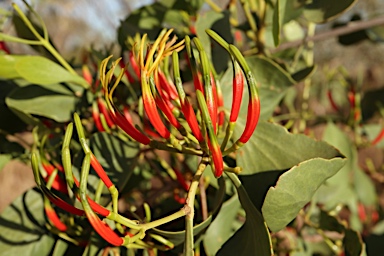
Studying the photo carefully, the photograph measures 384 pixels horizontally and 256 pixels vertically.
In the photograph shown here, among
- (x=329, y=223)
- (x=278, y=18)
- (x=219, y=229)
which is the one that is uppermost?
(x=278, y=18)

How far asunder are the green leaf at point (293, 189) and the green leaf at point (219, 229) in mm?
90

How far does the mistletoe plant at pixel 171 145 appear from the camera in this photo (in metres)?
0.29

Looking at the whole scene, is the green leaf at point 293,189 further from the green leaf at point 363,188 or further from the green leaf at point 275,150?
the green leaf at point 363,188

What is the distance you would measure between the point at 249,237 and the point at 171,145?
0.29 ft

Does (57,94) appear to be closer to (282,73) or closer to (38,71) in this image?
(38,71)

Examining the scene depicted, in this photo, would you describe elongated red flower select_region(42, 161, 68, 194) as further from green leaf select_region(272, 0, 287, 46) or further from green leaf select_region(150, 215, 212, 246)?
green leaf select_region(272, 0, 287, 46)

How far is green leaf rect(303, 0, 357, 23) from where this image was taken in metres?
0.42

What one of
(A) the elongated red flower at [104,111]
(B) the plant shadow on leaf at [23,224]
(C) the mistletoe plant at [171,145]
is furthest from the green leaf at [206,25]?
(B) the plant shadow on leaf at [23,224]

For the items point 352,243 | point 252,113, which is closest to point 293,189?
point 252,113

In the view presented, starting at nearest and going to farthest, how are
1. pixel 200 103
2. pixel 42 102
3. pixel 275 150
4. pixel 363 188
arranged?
pixel 200 103, pixel 275 150, pixel 42 102, pixel 363 188

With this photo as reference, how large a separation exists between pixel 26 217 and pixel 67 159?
0.68 feet

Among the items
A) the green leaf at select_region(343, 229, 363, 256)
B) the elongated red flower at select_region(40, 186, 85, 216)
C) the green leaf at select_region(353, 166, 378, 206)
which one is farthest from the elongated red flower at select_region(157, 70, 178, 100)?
the green leaf at select_region(353, 166, 378, 206)

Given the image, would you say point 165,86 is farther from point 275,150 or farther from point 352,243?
point 352,243

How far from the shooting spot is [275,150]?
0.37 m
